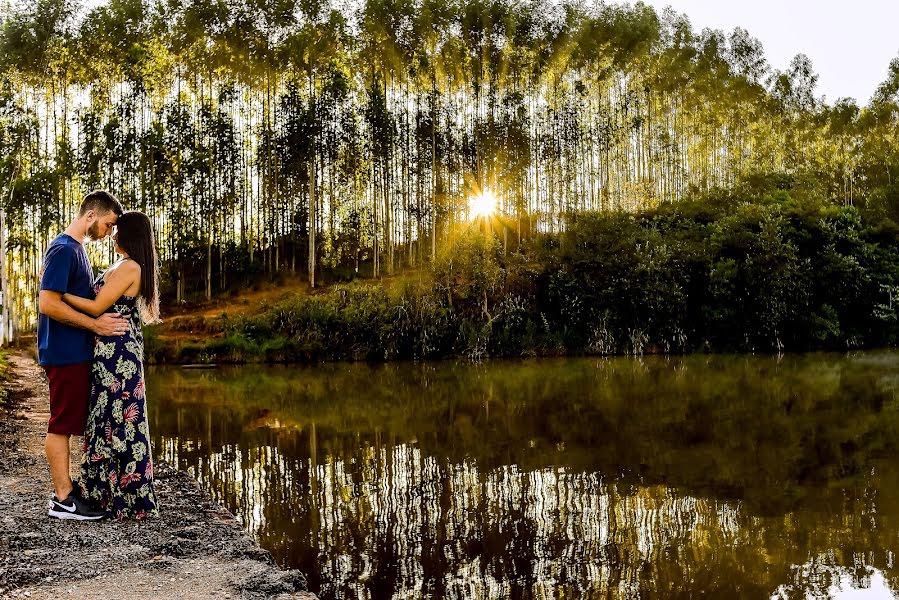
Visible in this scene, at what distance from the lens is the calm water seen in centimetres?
420

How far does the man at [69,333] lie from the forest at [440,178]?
17.2 m

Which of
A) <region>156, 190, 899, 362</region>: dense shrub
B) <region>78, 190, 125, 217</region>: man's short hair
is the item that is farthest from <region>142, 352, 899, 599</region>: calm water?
<region>156, 190, 899, 362</region>: dense shrub

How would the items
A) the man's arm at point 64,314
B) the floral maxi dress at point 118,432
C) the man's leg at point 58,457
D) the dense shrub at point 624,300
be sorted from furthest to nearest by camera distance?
the dense shrub at point 624,300, the floral maxi dress at point 118,432, the man's leg at point 58,457, the man's arm at point 64,314

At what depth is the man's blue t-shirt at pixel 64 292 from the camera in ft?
13.4

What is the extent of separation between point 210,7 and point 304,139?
21.6 feet

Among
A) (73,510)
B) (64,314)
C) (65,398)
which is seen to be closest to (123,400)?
(65,398)

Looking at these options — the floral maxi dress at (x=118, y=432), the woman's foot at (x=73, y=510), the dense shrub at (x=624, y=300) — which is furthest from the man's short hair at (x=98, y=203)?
the dense shrub at (x=624, y=300)

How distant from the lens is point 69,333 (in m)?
4.17

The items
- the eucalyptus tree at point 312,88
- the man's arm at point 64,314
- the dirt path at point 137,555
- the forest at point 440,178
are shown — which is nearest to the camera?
the dirt path at point 137,555

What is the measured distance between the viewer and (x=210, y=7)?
28.9m

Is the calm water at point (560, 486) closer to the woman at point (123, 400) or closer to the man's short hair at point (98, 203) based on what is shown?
the woman at point (123, 400)

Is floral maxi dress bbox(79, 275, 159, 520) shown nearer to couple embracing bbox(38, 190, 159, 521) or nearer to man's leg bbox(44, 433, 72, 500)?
couple embracing bbox(38, 190, 159, 521)

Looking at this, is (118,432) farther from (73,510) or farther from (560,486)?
(560,486)

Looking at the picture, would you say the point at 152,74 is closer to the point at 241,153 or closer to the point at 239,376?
the point at 241,153
